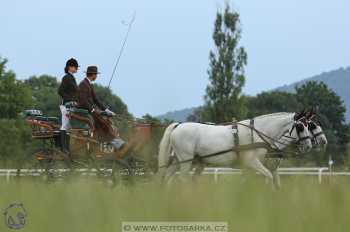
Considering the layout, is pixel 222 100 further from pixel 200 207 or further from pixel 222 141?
pixel 200 207

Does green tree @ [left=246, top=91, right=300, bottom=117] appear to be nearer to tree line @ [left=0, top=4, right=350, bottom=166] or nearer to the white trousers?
tree line @ [left=0, top=4, right=350, bottom=166]

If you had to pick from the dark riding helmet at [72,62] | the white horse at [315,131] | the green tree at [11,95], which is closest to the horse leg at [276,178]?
the white horse at [315,131]

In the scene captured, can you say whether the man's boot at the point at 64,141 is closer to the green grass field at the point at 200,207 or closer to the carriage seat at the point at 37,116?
the carriage seat at the point at 37,116

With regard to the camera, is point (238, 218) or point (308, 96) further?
point (308, 96)

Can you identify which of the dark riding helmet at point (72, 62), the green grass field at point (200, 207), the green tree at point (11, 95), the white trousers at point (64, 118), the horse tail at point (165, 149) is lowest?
the green grass field at point (200, 207)

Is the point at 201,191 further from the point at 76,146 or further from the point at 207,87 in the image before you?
the point at 207,87

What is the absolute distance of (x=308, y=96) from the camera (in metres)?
88.9

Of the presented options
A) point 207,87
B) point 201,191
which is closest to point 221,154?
point 201,191

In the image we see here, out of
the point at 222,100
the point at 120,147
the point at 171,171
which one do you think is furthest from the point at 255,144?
the point at 222,100

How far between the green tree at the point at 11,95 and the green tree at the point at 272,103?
28982 mm

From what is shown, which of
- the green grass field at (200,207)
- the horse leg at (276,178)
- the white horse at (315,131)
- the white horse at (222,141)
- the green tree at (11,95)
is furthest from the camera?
the green tree at (11,95)

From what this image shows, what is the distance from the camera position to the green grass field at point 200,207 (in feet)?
19.6

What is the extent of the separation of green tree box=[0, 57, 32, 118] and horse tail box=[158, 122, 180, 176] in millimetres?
48849

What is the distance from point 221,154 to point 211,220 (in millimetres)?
7609
